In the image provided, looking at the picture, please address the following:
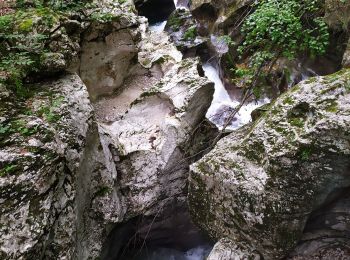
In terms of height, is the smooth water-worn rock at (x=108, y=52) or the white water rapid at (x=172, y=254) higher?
the smooth water-worn rock at (x=108, y=52)

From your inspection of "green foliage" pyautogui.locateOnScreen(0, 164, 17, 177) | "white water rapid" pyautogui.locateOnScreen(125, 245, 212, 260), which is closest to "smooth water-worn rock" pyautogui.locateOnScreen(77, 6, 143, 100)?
"white water rapid" pyautogui.locateOnScreen(125, 245, 212, 260)

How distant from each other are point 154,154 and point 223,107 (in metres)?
5.16

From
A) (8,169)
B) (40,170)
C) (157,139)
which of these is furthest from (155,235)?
(8,169)

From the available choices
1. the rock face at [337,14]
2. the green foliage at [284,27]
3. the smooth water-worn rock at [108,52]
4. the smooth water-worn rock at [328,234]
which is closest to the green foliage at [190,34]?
the smooth water-worn rock at [108,52]

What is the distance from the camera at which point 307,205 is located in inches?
201

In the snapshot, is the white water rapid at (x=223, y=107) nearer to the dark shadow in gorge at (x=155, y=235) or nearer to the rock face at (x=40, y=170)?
the dark shadow in gorge at (x=155, y=235)

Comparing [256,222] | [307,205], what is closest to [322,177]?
[307,205]

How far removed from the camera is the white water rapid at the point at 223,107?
10.9m

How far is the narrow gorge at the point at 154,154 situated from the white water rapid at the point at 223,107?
9.31 ft

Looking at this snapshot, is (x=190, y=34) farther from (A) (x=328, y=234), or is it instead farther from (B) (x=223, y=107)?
(A) (x=328, y=234)

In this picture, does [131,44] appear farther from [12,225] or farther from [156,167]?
[12,225]

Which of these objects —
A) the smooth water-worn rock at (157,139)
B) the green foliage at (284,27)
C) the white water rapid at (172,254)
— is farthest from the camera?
the white water rapid at (172,254)

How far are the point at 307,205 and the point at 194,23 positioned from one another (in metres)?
11.1

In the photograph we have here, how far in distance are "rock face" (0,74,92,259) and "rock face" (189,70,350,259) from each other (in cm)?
230
